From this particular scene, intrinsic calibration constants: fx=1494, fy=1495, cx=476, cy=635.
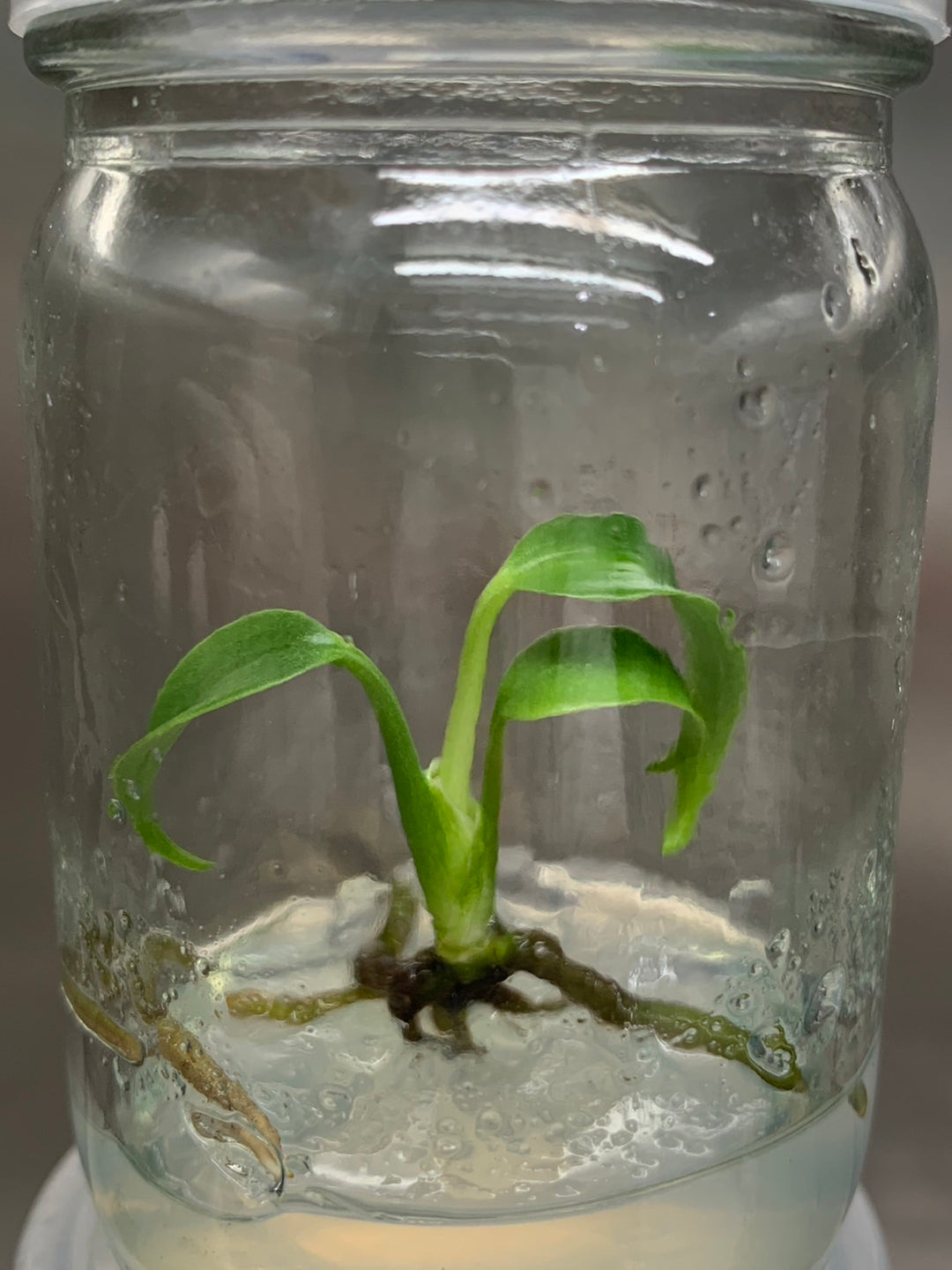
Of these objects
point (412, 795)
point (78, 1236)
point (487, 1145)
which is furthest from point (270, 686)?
point (78, 1236)

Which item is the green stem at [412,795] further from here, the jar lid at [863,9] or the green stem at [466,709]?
the jar lid at [863,9]

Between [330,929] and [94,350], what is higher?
[94,350]

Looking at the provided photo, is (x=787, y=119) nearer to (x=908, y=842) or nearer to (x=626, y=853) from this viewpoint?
(x=626, y=853)

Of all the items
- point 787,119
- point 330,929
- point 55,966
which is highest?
point 787,119

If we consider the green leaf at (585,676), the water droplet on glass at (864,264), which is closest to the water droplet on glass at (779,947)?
the green leaf at (585,676)

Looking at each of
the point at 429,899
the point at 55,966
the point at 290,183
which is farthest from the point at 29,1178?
the point at 290,183

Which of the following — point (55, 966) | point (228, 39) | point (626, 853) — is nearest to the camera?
point (228, 39)
